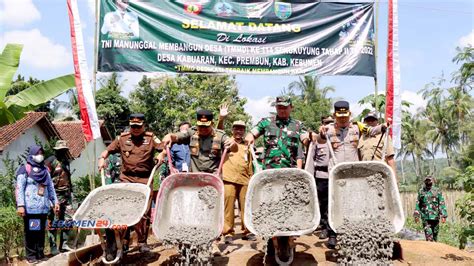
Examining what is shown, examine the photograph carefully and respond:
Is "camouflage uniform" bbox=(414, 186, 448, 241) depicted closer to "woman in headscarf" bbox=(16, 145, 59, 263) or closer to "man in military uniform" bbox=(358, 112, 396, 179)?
"man in military uniform" bbox=(358, 112, 396, 179)

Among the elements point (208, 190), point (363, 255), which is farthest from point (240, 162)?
point (363, 255)

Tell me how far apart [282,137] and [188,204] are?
3.92ft

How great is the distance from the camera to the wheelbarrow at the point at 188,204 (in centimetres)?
436


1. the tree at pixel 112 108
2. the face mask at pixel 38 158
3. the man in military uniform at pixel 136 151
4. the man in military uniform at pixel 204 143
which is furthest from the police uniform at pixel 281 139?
the tree at pixel 112 108

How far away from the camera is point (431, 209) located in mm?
7809

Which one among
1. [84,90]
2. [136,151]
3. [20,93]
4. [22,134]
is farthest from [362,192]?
[22,134]

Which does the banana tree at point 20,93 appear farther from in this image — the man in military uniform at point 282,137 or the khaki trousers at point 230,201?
the man in military uniform at point 282,137

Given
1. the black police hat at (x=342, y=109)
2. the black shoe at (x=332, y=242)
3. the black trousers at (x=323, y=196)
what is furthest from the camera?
the black trousers at (x=323, y=196)

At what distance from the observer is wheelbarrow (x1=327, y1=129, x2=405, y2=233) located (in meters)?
4.27

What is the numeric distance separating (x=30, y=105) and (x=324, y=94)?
90.0ft

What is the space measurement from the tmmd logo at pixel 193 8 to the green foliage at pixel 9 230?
4064mm

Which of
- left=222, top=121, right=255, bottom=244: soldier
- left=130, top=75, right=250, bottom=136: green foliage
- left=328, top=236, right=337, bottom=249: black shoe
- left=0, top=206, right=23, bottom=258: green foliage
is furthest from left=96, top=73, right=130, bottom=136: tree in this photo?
left=328, top=236, right=337, bottom=249: black shoe

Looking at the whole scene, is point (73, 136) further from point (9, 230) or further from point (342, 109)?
point (342, 109)

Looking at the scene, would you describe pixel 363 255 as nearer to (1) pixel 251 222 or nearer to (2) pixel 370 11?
(1) pixel 251 222
